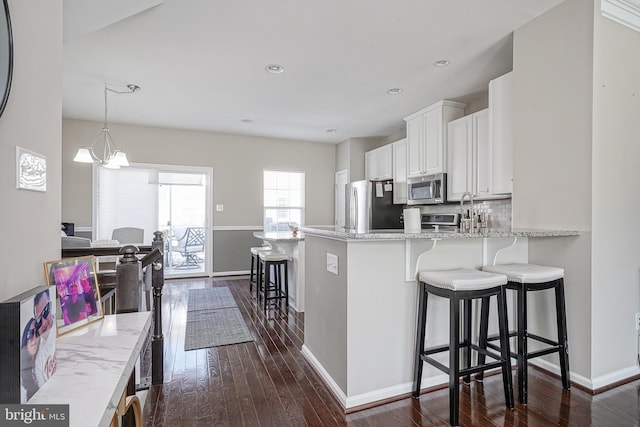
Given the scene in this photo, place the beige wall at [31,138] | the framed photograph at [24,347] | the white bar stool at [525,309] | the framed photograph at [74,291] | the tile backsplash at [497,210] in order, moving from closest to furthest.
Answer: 1. the framed photograph at [24,347]
2. the beige wall at [31,138]
3. the framed photograph at [74,291]
4. the white bar stool at [525,309]
5. the tile backsplash at [497,210]

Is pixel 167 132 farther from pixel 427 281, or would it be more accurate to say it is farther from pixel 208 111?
pixel 427 281

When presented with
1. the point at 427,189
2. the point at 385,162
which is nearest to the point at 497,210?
the point at 427,189

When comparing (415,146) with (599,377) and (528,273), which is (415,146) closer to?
(528,273)

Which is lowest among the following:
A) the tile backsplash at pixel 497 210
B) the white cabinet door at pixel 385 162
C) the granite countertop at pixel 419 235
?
the granite countertop at pixel 419 235

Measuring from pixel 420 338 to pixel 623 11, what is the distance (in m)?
2.63

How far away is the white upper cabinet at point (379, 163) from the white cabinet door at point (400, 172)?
0.43 feet

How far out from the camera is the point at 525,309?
1985 mm

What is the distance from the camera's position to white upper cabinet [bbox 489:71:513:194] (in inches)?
111

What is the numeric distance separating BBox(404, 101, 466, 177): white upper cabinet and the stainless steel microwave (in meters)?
0.08

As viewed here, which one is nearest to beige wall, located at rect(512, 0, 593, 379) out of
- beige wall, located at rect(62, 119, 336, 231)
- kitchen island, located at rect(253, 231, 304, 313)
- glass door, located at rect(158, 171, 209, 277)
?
kitchen island, located at rect(253, 231, 304, 313)

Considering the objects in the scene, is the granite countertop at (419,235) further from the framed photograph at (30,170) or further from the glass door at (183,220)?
the glass door at (183,220)

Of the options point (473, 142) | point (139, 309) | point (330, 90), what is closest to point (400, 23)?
point (330, 90)

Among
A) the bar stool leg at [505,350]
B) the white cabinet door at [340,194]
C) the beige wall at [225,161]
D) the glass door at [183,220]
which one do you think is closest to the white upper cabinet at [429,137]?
the white cabinet door at [340,194]

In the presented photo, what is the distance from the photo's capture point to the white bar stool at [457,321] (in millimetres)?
1738
